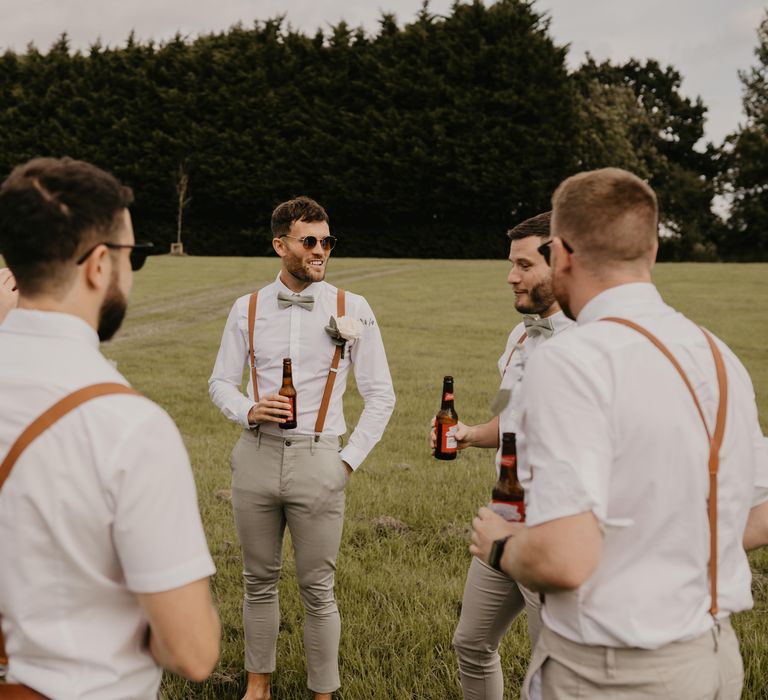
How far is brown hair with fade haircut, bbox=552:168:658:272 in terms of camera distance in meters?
2.48

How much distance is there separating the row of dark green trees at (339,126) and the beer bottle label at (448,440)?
42933 millimetres

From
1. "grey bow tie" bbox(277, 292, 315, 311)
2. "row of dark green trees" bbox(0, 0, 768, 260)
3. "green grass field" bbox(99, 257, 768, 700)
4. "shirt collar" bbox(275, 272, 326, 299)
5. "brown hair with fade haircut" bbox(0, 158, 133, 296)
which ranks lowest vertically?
"green grass field" bbox(99, 257, 768, 700)

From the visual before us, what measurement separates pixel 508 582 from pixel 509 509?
4.17 ft

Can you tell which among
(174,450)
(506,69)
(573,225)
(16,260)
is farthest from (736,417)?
(506,69)

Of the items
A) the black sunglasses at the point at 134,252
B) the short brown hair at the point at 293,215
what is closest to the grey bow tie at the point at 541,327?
the short brown hair at the point at 293,215

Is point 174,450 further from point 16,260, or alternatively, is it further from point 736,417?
point 736,417

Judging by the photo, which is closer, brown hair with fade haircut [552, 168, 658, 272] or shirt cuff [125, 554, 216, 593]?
shirt cuff [125, 554, 216, 593]

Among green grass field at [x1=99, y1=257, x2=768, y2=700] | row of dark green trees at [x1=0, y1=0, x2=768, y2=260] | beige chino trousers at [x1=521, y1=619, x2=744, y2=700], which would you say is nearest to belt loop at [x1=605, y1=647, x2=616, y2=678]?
beige chino trousers at [x1=521, y1=619, x2=744, y2=700]

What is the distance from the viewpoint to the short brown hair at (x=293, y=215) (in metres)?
5.12

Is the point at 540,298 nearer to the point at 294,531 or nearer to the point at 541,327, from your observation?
the point at 541,327

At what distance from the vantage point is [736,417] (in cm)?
244

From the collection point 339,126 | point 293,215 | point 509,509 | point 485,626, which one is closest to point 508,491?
point 509,509

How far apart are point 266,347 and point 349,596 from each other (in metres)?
2.16

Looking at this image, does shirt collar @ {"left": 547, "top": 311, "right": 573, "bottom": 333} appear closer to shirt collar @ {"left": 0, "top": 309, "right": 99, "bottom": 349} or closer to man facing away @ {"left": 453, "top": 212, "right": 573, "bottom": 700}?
man facing away @ {"left": 453, "top": 212, "right": 573, "bottom": 700}
